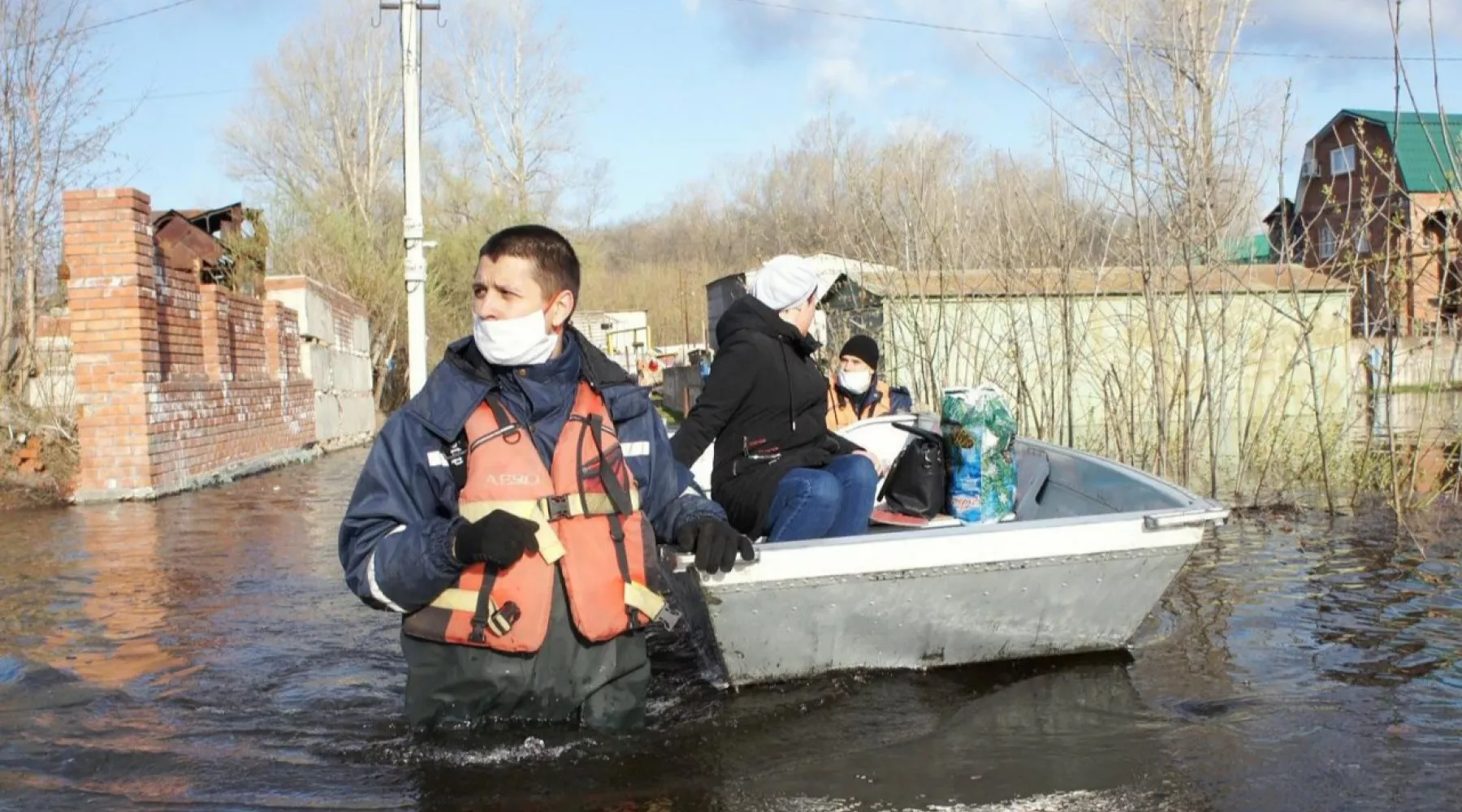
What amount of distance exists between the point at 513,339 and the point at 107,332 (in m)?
9.65

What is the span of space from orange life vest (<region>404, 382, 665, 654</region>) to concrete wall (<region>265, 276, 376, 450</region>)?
16271mm

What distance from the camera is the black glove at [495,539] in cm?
297

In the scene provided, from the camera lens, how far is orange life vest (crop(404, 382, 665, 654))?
3.20m

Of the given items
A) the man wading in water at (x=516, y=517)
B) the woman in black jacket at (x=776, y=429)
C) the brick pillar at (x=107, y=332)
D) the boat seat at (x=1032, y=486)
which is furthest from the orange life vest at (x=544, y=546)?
the brick pillar at (x=107, y=332)

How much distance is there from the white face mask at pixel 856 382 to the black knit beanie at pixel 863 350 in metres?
0.09

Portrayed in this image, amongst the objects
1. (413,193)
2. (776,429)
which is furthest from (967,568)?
(413,193)

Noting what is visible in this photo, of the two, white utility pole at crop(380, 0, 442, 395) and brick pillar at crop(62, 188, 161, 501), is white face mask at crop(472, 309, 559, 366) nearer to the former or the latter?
brick pillar at crop(62, 188, 161, 501)

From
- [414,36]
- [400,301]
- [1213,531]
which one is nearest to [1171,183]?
[1213,531]

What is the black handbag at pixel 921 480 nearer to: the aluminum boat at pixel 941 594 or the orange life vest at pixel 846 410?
the aluminum boat at pixel 941 594

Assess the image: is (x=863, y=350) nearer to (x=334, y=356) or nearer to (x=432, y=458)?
(x=432, y=458)

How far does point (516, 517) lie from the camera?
3.04 metres

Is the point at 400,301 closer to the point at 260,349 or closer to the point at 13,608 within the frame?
the point at 260,349

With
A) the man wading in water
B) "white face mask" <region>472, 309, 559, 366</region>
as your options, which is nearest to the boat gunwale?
the man wading in water

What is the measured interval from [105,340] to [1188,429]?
9.12 meters
